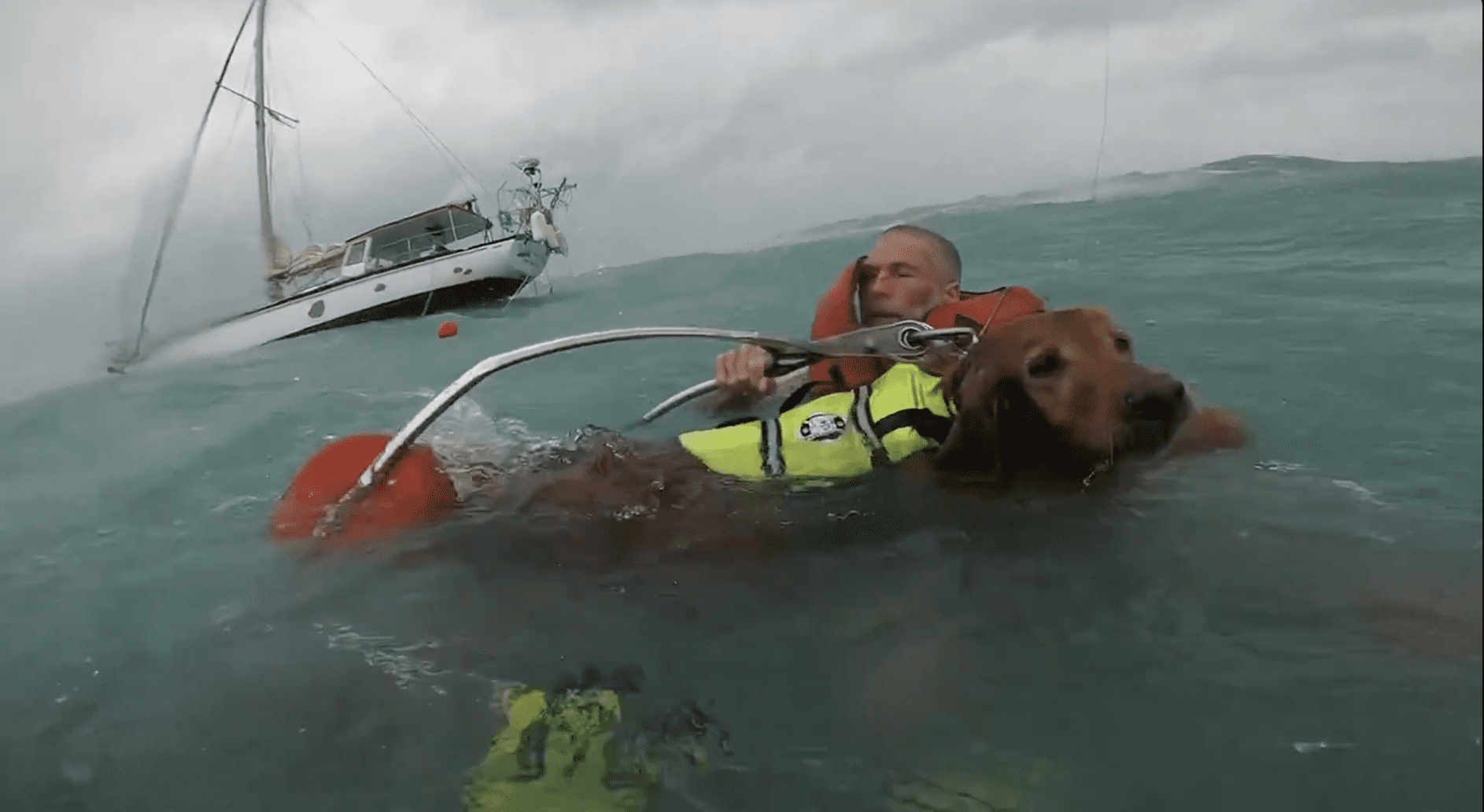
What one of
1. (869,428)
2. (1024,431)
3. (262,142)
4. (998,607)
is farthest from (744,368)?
(262,142)

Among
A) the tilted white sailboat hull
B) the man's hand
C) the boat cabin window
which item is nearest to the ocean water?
the man's hand

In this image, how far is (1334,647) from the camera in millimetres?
999

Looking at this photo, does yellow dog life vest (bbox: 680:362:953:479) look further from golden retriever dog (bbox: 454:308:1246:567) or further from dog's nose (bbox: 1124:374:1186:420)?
dog's nose (bbox: 1124:374:1186:420)

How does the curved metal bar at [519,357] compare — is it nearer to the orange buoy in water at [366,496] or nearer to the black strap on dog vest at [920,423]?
the orange buoy in water at [366,496]

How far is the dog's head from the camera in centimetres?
139

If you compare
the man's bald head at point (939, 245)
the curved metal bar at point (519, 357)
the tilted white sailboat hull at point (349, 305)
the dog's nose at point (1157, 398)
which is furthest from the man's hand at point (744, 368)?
the tilted white sailboat hull at point (349, 305)

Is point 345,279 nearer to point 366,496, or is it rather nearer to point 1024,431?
point 366,496

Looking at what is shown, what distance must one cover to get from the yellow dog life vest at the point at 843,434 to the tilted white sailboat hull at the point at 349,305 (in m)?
1.51

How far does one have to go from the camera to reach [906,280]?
2.08m

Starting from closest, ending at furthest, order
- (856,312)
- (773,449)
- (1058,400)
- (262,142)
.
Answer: (1058,400) → (773,449) → (856,312) → (262,142)

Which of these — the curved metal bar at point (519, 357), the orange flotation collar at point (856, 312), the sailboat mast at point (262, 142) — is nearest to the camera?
the curved metal bar at point (519, 357)

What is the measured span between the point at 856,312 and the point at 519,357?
0.82 metres

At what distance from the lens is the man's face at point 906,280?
6.77 feet

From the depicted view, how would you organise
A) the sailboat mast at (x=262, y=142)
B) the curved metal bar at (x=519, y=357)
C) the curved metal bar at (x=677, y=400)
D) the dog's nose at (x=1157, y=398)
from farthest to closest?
the sailboat mast at (x=262, y=142) → the curved metal bar at (x=677, y=400) → the curved metal bar at (x=519, y=357) → the dog's nose at (x=1157, y=398)
